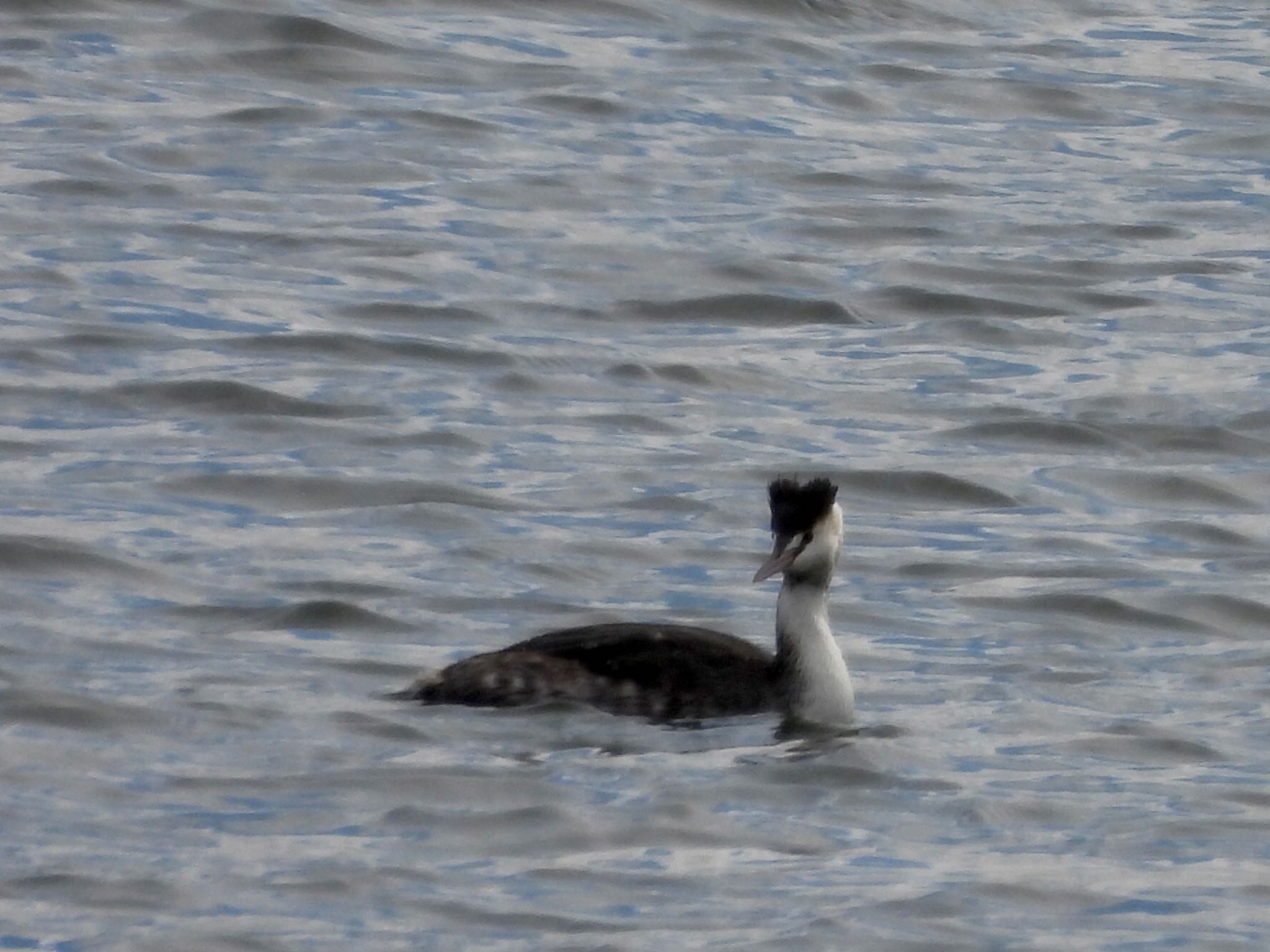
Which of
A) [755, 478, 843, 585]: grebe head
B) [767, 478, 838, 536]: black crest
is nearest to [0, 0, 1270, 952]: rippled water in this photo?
[755, 478, 843, 585]: grebe head

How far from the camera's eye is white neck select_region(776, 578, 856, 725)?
9.79 metres

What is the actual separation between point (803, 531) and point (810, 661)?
1.32 ft

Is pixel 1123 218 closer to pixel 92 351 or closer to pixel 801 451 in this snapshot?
pixel 801 451

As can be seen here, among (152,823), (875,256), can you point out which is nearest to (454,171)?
(875,256)

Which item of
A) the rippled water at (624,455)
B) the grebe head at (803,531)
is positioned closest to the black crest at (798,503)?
the grebe head at (803,531)

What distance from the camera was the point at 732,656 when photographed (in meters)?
9.90

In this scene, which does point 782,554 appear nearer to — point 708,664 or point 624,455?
point 708,664

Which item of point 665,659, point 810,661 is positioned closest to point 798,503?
point 810,661

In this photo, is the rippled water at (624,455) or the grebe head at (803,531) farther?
the grebe head at (803,531)

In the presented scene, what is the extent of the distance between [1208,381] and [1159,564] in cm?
281

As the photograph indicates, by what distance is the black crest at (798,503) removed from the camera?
9.87m

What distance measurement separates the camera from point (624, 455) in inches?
520

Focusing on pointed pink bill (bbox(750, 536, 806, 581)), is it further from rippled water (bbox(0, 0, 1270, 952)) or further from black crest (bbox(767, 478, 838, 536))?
rippled water (bbox(0, 0, 1270, 952))

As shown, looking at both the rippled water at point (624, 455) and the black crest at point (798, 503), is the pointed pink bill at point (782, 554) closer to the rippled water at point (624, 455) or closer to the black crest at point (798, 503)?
the black crest at point (798, 503)
